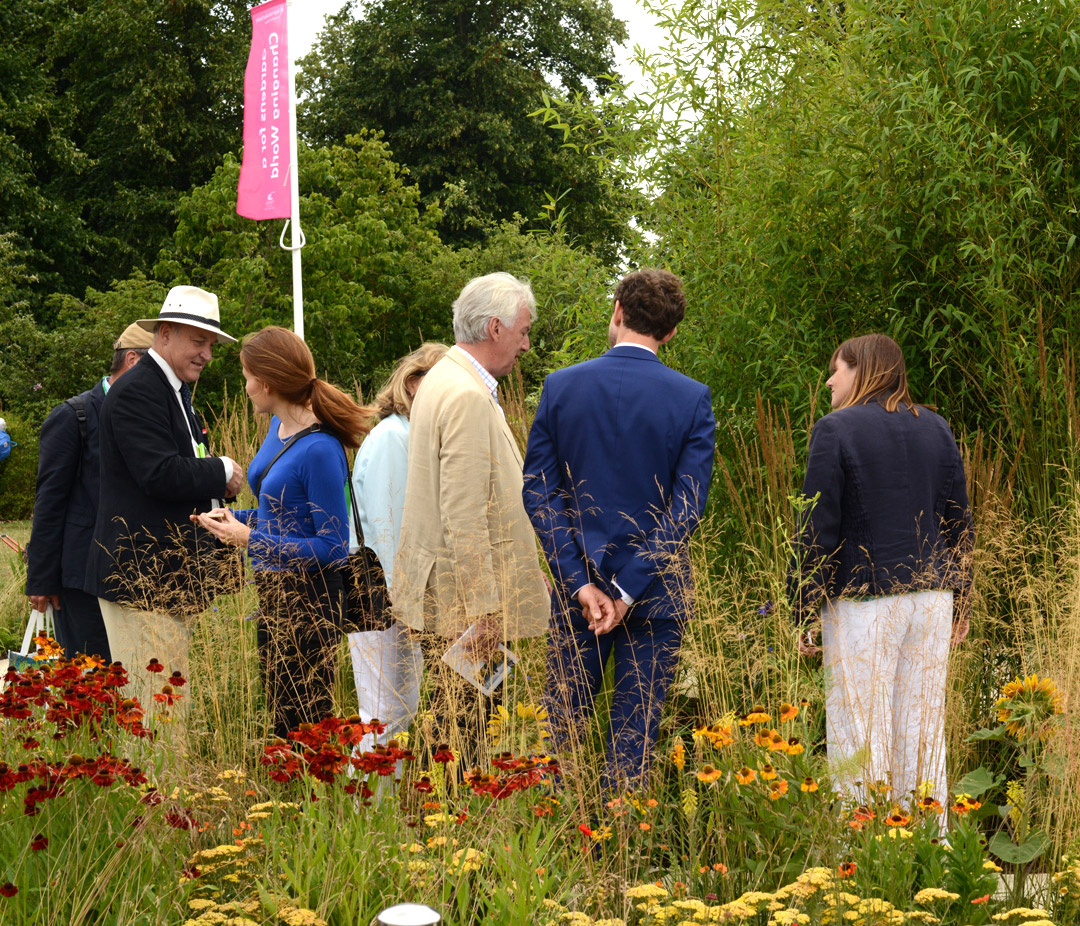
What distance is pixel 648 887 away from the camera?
210cm

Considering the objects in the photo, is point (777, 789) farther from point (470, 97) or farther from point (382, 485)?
point (470, 97)

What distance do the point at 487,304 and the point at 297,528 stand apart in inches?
37.4

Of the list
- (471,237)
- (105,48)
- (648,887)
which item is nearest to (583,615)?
(648,887)

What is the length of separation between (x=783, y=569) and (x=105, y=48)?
23089 millimetres

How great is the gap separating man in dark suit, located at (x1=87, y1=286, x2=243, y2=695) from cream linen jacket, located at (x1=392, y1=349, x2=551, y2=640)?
699 millimetres

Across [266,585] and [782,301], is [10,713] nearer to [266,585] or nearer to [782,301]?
[266,585]

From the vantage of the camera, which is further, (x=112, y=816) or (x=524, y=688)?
(x=524, y=688)

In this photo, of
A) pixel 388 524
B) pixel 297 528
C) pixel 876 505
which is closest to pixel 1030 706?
pixel 876 505

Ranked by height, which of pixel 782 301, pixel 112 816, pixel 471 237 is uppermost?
pixel 471 237

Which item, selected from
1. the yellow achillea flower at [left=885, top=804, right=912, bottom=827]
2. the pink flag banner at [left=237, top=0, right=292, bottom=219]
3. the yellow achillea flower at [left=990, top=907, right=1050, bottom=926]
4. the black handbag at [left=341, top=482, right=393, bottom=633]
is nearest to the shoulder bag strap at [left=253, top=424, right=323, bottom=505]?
the black handbag at [left=341, top=482, right=393, bottom=633]

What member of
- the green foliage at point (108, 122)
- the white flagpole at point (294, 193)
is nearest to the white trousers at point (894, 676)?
the white flagpole at point (294, 193)

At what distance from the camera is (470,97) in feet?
75.7

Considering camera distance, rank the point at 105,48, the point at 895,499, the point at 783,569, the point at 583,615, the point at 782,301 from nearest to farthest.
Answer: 1. the point at 583,615
2. the point at 895,499
3. the point at 783,569
4. the point at 782,301
5. the point at 105,48

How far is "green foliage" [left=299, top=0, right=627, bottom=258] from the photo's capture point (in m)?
22.5
